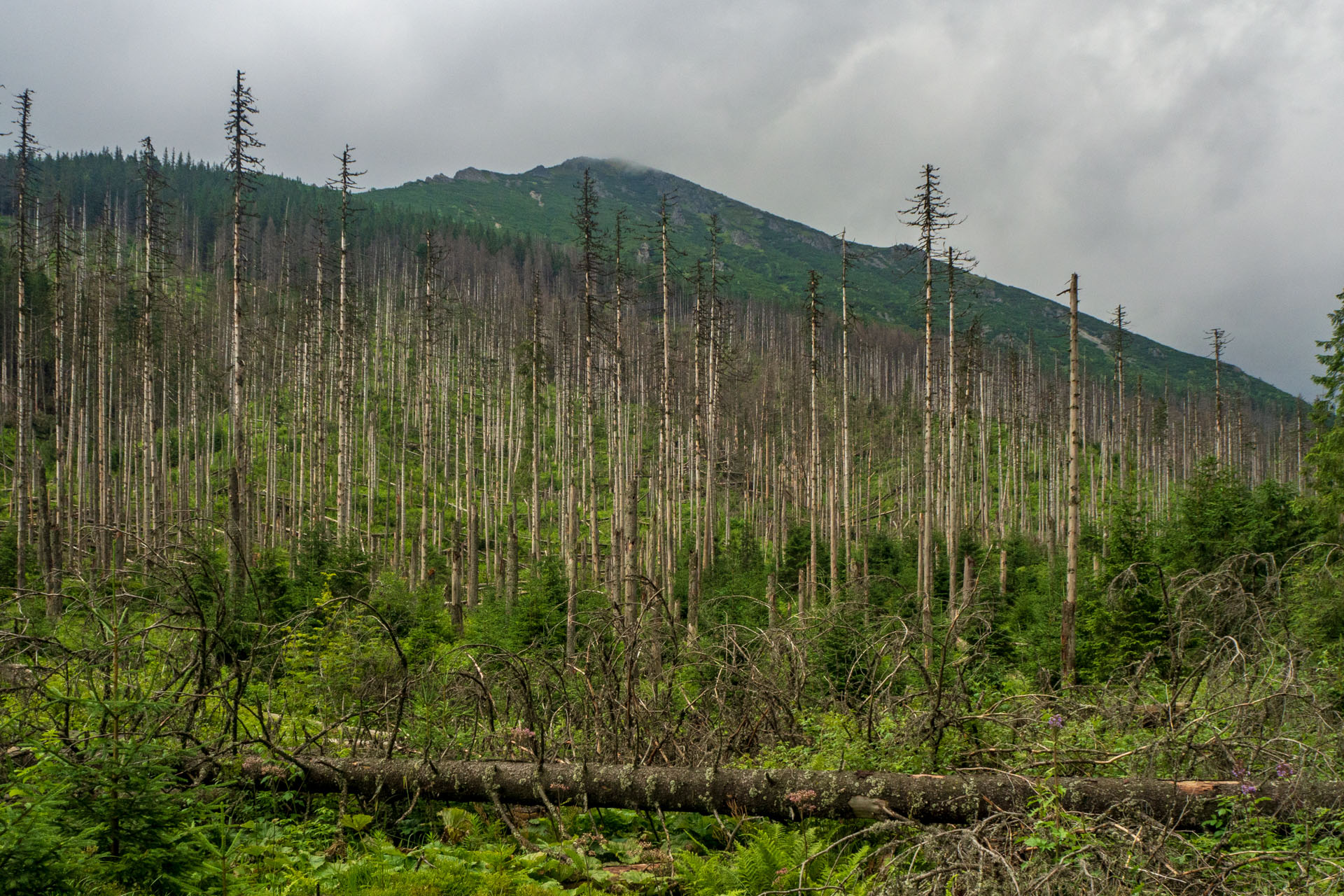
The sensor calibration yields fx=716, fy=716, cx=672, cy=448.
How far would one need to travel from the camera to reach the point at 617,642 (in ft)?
20.3

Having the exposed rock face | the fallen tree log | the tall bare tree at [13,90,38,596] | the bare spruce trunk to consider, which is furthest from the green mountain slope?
the fallen tree log

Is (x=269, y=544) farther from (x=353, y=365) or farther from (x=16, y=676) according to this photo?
(x=16, y=676)

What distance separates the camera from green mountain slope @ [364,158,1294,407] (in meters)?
Result: 115

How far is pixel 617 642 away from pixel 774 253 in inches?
6150

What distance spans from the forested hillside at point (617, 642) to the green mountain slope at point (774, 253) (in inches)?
2547

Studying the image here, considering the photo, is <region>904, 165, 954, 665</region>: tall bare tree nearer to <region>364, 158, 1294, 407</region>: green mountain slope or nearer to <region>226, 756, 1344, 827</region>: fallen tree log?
<region>226, 756, 1344, 827</region>: fallen tree log

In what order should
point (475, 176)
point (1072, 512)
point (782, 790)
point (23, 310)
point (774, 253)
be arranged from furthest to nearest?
point (475, 176)
point (774, 253)
point (23, 310)
point (1072, 512)
point (782, 790)

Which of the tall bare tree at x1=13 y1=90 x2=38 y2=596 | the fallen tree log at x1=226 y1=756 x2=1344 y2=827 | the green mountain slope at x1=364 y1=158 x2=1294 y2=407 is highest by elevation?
the green mountain slope at x1=364 y1=158 x2=1294 y2=407

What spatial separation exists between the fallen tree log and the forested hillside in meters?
0.03

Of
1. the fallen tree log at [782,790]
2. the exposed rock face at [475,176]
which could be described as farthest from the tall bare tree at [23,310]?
the exposed rock face at [475,176]

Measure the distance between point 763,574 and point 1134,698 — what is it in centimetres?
1802

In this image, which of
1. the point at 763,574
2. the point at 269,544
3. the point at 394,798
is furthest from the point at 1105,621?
the point at 269,544

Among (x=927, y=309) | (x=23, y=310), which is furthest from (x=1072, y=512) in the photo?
(x=23, y=310)

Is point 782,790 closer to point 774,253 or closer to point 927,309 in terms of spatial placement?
point 927,309
